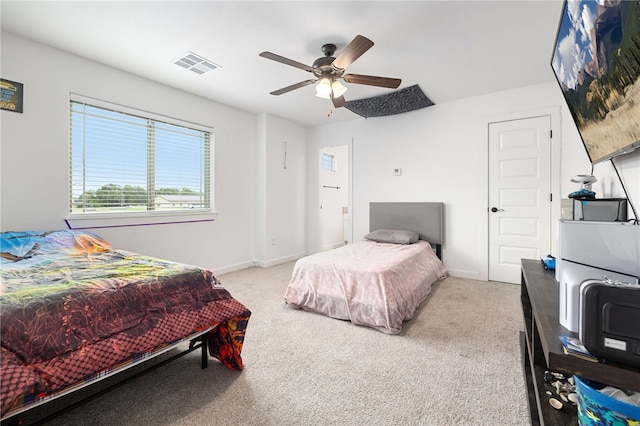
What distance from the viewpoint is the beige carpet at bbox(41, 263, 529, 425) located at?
1408 millimetres

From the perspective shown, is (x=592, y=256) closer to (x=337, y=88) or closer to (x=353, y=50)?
(x=353, y=50)

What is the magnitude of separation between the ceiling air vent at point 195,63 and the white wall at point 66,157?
0.71m

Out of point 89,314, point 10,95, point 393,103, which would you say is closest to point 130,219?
point 10,95

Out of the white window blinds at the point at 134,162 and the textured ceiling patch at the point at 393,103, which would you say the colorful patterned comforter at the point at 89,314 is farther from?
the textured ceiling patch at the point at 393,103

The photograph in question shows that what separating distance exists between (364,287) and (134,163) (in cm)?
288

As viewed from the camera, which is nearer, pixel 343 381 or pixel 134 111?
pixel 343 381

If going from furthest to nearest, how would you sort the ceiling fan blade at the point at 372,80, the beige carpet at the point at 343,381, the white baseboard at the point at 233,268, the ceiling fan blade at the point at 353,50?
1. the white baseboard at the point at 233,268
2. the ceiling fan blade at the point at 372,80
3. the ceiling fan blade at the point at 353,50
4. the beige carpet at the point at 343,381

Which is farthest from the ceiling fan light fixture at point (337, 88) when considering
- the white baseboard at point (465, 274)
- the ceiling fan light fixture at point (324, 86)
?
the white baseboard at point (465, 274)

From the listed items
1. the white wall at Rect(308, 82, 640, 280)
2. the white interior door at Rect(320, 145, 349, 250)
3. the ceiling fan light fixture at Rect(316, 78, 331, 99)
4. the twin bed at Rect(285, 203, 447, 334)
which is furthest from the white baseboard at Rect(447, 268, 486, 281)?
the ceiling fan light fixture at Rect(316, 78, 331, 99)

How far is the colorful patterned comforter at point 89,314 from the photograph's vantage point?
3.42 feet

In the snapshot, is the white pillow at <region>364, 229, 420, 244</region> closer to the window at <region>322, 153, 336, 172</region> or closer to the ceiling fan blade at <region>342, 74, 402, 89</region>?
the ceiling fan blade at <region>342, 74, 402, 89</region>

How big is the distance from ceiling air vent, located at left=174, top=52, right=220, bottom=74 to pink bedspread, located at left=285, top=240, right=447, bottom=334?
224 centimetres

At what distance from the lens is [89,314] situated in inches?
48.3

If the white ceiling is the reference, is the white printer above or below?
below
